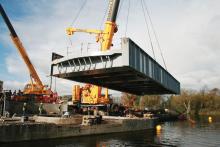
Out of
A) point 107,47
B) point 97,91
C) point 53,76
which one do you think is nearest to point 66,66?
point 53,76

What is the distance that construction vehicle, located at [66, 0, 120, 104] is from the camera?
3666 centimetres

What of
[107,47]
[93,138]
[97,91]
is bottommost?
[93,138]

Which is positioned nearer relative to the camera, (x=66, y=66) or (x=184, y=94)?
(x=66, y=66)

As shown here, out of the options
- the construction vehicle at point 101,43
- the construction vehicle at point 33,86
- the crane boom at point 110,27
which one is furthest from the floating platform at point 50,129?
the construction vehicle at point 33,86

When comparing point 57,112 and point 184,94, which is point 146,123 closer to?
point 57,112

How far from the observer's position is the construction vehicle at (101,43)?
1443 inches

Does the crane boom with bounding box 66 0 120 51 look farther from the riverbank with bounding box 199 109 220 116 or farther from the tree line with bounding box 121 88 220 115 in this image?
the riverbank with bounding box 199 109 220 116

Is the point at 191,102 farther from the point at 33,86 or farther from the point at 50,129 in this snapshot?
the point at 50,129

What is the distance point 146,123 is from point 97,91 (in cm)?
1028

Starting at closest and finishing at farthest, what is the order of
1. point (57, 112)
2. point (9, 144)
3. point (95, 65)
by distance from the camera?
point (9, 144) < point (95, 65) < point (57, 112)

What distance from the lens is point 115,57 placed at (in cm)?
2480

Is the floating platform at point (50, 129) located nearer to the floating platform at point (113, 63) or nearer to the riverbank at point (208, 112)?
the floating platform at point (113, 63)

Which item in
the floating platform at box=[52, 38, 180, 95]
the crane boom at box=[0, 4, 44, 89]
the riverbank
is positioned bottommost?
the riverbank

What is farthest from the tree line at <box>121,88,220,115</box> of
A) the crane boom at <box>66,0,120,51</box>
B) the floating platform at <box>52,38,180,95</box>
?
the floating platform at <box>52,38,180,95</box>
